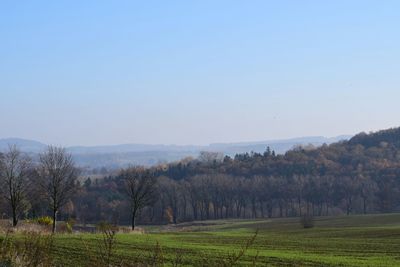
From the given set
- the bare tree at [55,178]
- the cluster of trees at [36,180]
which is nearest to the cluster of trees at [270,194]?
the cluster of trees at [36,180]

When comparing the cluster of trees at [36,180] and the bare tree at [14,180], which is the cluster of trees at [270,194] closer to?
the cluster of trees at [36,180]

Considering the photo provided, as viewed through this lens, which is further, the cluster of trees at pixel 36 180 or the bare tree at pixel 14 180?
the bare tree at pixel 14 180

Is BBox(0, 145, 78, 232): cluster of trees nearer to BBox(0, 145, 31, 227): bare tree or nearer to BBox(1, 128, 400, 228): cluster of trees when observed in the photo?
BBox(0, 145, 31, 227): bare tree

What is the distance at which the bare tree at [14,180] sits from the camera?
65.4 m

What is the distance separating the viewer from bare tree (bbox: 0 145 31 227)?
6538 cm

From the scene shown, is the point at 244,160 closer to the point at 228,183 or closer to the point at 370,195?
the point at 228,183

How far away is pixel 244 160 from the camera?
18850 cm

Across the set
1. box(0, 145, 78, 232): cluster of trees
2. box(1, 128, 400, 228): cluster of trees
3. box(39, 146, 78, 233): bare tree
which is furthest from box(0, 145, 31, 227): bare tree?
box(1, 128, 400, 228): cluster of trees

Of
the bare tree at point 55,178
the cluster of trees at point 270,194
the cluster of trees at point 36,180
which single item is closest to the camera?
the bare tree at point 55,178

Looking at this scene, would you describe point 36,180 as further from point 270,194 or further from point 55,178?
point 270,194

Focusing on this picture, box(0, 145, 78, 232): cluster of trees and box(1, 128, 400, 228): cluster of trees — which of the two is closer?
box(0, 145, 78, 232): cluster of trees

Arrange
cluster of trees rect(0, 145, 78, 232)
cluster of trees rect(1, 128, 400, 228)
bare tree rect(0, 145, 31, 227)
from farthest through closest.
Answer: cluster of trees rect(1, 128, 400, 228) → bare tree rect(0, 145, 31, 227) → cluster of trees rect(0, 145, 78, 232)

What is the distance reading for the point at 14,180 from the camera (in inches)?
2606

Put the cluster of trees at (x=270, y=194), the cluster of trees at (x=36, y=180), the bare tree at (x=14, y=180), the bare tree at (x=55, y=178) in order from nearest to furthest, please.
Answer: the bare tree at (x=55, y=178) → the cluster of trees at (x=36, y=180) → the bare tree at (x=14, y=180) → the cluster of trees at (x=270, y=194)
